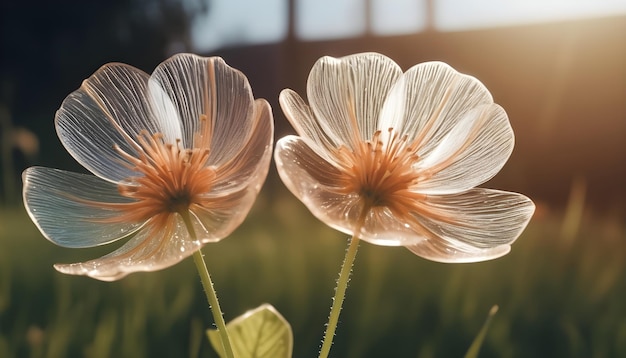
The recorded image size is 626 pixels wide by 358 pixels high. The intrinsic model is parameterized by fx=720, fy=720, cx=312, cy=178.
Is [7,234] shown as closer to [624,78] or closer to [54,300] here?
[54,300]

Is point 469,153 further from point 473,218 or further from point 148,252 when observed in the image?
point 148,252

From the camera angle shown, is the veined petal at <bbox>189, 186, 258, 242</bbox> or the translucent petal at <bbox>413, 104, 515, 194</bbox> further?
the translucent petal at <bbox>413, 104, 515, 194</bbox>

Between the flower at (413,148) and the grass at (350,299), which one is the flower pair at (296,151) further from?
the grass at (350,299)

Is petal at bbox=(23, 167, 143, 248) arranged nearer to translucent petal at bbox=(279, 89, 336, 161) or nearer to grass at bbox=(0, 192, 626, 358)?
translucent petal at bbox=(279, 89, 336, 161)

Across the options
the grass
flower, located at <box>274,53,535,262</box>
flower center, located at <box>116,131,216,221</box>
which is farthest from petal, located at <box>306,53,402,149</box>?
the grass

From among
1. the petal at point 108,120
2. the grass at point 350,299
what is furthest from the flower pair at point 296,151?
the grass at point 350,299

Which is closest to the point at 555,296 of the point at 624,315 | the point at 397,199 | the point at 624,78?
the point at 624,315

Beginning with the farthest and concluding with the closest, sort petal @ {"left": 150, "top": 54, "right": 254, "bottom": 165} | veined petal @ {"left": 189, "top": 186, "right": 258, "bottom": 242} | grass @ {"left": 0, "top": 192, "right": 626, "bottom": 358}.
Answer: grass @ {"left": 0, "top": 192, "right": 626, "bottom": 358}, petal @ {"left": 150, "top": 54, "right": 254, "bottom": 165}, veined petal @ {"left": 189, "top": 186, "right": 258, "bottom": 242}
